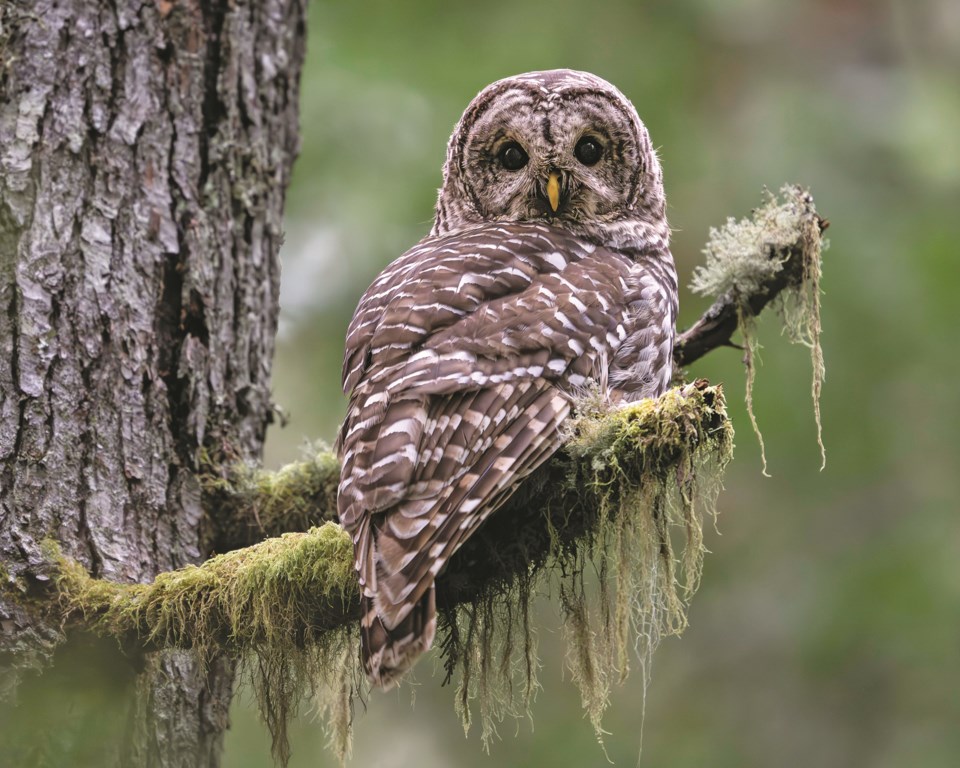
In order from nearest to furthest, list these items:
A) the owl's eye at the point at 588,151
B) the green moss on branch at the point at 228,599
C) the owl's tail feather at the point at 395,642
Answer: the owl's tail feather at the point at 395,642 → the green moss on branch at the point at 228,599 → the owl's eye at the point at 588,151

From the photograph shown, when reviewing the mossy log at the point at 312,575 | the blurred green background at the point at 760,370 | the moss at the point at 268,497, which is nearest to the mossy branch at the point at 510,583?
the mossy log at the point at 312,575

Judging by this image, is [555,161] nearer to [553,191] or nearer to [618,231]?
[553,191]

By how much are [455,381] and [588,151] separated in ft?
4.74

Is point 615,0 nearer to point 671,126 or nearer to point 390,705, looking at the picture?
point 671,126

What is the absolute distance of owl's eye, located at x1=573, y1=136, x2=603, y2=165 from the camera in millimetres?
4000

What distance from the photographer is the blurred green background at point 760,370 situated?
230 inches

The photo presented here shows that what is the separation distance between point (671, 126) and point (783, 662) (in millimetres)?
3136

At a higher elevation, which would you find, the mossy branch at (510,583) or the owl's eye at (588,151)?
the owl's eye at (588,151)

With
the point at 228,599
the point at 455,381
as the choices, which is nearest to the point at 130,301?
the point at 228,599

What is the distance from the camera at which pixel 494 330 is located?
10.1 feet

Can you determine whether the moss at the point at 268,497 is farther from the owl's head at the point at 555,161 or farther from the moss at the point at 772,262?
the moss at the point at 772,262

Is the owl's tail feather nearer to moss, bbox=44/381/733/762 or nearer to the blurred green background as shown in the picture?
moss, bbox=44/381/733/762

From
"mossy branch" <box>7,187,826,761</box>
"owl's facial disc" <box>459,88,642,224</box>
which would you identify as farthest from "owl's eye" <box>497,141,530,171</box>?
"mossy branch" <box>7,187,826,761</box>

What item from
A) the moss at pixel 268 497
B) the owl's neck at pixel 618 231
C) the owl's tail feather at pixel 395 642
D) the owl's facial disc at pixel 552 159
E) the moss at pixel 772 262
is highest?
the owl's facial disc at pixel 552 159
